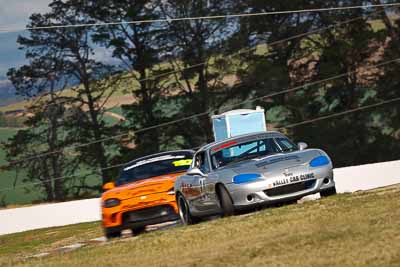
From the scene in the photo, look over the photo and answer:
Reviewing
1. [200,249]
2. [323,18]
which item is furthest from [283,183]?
[323,18]

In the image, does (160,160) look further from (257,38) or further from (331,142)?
(257,38)

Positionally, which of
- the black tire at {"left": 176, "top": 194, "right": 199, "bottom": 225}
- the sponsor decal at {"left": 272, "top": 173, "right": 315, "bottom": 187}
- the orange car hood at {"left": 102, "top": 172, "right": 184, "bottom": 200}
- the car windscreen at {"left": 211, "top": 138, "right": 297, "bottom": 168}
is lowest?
the black tire at {"left": 176, "top": 194, "right": 199, "bottom": 225}

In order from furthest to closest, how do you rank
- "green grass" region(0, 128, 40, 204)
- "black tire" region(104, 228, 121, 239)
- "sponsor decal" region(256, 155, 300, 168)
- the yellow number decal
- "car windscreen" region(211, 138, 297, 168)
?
"green grass" region(0, 128, 40, 204), the yellow number decal, "black tire" region(104, 228, 121, 239), "car windscreen" region(211, 138, 297, 168), "sponsor decal" region(256, 155, 300, 168)

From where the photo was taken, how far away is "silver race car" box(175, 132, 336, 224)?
45.9 feet

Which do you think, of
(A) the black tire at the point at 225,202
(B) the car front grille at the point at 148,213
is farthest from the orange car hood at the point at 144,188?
(A) the black tire at the point at 225,202

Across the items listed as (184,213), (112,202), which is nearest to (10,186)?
(112,202)

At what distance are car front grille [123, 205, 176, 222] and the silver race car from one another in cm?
77

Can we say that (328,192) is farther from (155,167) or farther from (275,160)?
(155,167)

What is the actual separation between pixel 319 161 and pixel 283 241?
449cm

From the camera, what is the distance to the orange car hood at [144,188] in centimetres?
1666

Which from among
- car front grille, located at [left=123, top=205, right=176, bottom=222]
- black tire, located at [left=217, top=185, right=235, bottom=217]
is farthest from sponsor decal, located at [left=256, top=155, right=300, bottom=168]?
car front grille, located at [left=123, top=205, right=176, bottom=222]

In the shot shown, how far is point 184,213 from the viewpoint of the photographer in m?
15.9

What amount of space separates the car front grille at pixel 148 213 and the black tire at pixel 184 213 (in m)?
0.52

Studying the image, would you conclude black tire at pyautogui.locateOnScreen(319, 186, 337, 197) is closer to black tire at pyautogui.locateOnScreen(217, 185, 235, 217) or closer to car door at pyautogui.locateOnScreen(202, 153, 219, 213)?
black tire at pyautogui.locateOnScreen(217, 185, 235, 217)
